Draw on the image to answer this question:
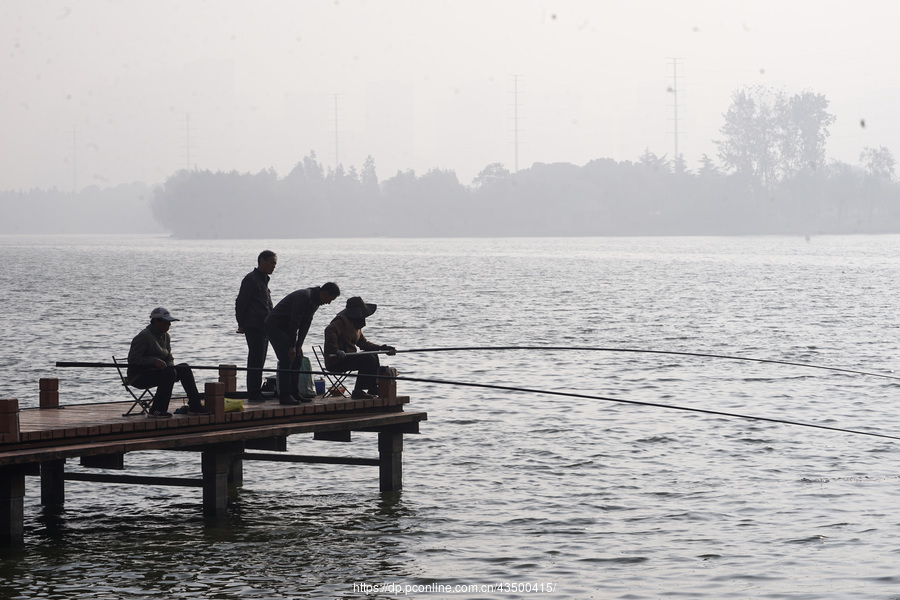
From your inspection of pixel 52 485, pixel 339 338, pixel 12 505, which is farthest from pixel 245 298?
pixel 12 505

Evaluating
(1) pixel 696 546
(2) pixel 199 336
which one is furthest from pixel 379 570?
(2) pixel 199 336

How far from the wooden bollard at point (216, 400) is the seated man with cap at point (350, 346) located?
158cm

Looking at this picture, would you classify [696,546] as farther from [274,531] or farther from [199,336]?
[199,336]

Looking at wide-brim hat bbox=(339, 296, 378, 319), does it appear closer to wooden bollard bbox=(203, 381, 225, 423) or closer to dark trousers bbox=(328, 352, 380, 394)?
dark trousers bbox=(328, 352, 380, 394)

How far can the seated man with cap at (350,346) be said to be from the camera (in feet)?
49.2

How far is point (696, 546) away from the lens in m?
13.9

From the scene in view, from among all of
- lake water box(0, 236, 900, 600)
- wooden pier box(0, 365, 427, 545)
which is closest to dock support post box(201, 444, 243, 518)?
wooden pier box(0, 365, 427, 545)

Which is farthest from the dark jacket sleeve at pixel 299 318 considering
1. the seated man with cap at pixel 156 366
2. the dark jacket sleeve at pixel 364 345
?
the seated man with cap at pixel 156 366

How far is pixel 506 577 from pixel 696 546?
2465mm

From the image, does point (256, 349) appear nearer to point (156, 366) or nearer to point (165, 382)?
point (165, 382)

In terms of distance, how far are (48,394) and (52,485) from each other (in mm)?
1231

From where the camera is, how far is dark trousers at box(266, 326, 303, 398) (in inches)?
568

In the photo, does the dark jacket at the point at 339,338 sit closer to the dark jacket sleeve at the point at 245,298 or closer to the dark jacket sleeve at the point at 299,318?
the dark jacket sleeve at the point at 299,318

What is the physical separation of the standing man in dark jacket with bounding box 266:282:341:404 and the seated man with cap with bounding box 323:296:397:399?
481 mm
